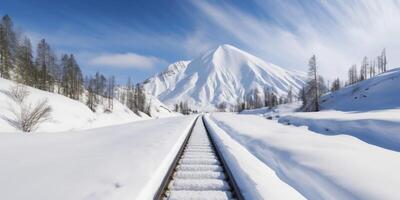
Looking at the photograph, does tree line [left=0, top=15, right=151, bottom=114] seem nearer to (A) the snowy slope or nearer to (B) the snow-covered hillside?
(B) the snow-covered hillside

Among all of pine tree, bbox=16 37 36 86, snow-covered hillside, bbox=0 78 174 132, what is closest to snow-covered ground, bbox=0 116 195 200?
snow-covered hillside, bbox=0 78 174 132

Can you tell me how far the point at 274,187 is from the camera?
6.00m

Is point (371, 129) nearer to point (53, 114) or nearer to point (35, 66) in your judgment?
point (53, 114)

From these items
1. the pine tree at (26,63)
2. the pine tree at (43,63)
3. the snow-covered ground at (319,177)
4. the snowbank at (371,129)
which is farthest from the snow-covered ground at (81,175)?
the pine tree at (43,63)

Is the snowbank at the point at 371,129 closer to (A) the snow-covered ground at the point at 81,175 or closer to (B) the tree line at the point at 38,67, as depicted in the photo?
(A) the snow-covered ground at the point at 81,175

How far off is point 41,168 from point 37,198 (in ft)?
9.02

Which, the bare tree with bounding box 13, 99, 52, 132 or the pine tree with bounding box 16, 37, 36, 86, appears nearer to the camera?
the bare tree with bounding box 13, 99, 52, 132

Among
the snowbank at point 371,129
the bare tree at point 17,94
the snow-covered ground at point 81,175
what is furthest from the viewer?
the bare tree at point 17,94

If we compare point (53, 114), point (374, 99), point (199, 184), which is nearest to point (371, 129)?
point (199, 184)

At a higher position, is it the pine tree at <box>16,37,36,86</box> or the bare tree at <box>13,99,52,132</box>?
the pine tree at <box>16,37,36,86</box>

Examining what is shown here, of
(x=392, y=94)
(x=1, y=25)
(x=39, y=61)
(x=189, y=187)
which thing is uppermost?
(x=1, y=25)

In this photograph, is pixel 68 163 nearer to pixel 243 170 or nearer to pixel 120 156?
pixel 120 156

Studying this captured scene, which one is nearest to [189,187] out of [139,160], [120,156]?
[139,160]

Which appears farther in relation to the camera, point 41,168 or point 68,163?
point 68,163
